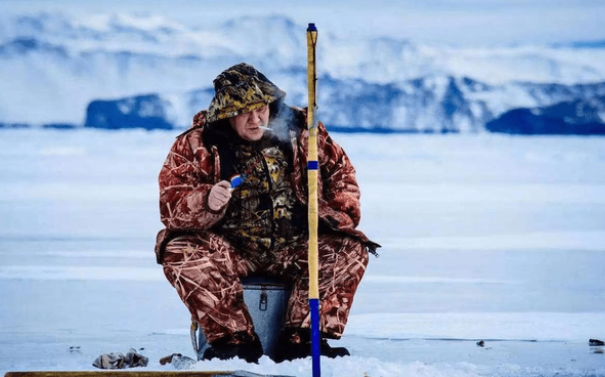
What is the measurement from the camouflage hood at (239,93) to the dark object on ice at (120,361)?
1035 millimetres

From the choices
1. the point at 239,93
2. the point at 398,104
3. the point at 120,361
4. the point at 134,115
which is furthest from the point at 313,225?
the point at 398,104

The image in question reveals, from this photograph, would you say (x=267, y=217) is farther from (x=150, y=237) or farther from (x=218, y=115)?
(x=150, y=237)

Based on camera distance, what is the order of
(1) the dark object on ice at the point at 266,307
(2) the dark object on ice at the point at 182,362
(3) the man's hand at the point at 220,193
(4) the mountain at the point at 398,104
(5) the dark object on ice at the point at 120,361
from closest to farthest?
(3) the man's hand at the point at 220,193
(2) the dark object on ice at the point at 182,362
(1) the dark object on ice at the point at 266,307
(5) the dark object on ice at the point at 120,361
(4) the mountain at the point at 398,104

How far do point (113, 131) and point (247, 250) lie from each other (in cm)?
891

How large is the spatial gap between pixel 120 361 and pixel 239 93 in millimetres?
1212

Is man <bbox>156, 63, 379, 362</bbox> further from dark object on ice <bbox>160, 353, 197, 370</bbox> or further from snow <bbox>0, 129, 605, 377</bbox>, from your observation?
snow <bbox>0, 129, 605, 377</bbox>

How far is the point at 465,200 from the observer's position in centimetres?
1017

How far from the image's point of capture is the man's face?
4.73 metres

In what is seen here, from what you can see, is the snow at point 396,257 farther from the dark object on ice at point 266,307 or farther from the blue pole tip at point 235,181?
the blue pole tip at point 235,181

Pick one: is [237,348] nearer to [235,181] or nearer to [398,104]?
[235,181]

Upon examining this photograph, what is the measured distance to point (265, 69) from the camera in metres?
12.8

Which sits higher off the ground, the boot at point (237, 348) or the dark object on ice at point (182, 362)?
the boot at point (237, 348)

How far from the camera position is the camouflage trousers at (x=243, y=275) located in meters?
4.68

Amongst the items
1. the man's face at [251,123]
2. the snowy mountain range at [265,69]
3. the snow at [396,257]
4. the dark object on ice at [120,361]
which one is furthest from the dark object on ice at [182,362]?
the snowy mountain range at [265,69]
